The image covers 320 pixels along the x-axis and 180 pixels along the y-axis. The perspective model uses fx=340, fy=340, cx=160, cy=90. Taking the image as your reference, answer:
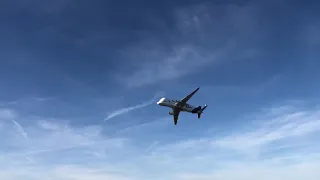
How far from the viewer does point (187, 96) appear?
197125mm
